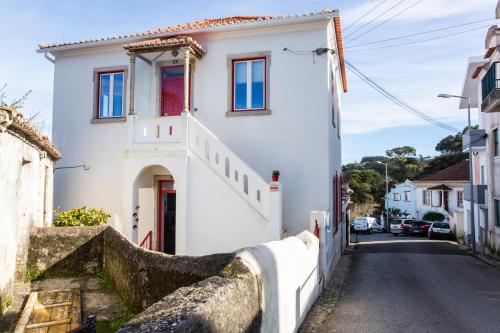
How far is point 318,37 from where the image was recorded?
1182 centimetres

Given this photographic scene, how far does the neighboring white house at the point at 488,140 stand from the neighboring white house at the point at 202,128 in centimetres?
683

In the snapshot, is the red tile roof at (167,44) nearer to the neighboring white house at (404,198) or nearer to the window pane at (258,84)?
the window pane at (258,84)

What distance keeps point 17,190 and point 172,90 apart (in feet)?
20.7

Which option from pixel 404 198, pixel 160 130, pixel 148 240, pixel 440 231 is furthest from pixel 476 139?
pixel 404 198

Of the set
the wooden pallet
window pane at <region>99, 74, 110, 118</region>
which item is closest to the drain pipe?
window pane at <region>99, 74, 110, 118</region>

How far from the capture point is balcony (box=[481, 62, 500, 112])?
15336 mm

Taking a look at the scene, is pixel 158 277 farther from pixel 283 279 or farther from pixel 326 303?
pixel 326 303

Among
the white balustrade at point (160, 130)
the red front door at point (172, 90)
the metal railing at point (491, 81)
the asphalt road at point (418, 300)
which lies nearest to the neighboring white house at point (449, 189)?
the metal railing at point (491, 81)

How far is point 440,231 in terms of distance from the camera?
3253 centimetres

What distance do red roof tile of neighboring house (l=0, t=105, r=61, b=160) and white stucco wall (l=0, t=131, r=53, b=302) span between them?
0.44 ft

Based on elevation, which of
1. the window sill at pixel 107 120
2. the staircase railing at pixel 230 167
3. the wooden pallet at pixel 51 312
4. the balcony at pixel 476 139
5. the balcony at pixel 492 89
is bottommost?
the wooden pallet at pixel 51 312

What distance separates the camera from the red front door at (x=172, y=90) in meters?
13.2

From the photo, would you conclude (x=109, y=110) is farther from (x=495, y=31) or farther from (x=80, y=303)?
(x=495, y=31)

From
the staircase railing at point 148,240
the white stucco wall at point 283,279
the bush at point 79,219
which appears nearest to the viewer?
the white stucco wall at point 283,279
